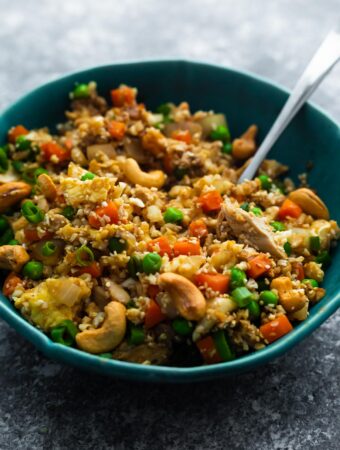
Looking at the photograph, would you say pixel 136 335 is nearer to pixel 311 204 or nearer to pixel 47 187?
pixel 47 187

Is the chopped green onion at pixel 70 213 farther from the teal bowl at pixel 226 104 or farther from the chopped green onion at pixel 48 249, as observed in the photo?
the teal bowl at pixel 226 104

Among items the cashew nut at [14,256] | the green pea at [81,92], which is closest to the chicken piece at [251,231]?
the cashew nut at [14,256]

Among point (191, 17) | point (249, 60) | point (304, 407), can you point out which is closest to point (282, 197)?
point (304, 407)

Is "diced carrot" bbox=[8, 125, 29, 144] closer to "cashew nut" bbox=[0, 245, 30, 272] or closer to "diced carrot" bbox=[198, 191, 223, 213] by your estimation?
"cashew nut" bbox=[0, 245, 30, 272]

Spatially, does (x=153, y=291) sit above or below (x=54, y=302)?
above

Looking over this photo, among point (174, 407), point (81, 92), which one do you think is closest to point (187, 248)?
point (174, 407)

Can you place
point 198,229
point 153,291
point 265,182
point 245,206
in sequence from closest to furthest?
point 153,291 → point 198,229 → point 245,206 → point 265,182

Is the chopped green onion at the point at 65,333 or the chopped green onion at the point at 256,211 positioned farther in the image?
the chopped green onion at the point at 256,211

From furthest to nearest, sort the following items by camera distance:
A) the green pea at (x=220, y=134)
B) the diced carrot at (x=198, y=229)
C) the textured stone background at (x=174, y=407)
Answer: the green pea at (x=220, y=134) < the diced carrot at (x=198, y=229) < the textured stone background at (x=174, y=407)
